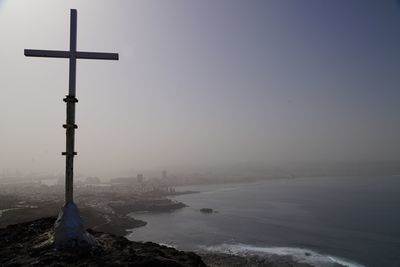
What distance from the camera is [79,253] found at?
22.8 ft

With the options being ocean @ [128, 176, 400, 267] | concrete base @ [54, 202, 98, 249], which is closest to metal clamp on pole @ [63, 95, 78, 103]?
concrete base @ [54, 202, 98, 249]

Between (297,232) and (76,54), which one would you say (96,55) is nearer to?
(76,54)

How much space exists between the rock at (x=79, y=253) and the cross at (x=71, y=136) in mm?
397

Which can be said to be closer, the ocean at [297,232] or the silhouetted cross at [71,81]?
the silhouetted cross at [71,81]

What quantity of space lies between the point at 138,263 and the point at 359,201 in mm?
87716

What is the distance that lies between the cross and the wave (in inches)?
1123

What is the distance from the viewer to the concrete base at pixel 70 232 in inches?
284

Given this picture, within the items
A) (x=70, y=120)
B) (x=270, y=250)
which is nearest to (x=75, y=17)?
(x=70, y=120)

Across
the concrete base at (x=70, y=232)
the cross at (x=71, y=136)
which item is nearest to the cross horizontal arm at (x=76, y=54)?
the cross at (x=71, y=136)

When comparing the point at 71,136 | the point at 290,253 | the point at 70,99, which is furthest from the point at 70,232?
the point at 290,253

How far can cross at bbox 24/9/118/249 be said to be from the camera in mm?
7340

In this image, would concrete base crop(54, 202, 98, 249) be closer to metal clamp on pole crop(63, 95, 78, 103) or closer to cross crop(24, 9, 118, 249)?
cross crop(24, 9, 118, 249)

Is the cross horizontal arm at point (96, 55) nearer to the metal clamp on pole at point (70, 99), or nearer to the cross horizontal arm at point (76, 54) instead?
the cross horizontal arm at point (76, 54)

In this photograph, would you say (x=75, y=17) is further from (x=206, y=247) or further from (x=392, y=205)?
(x=392, y=205)
